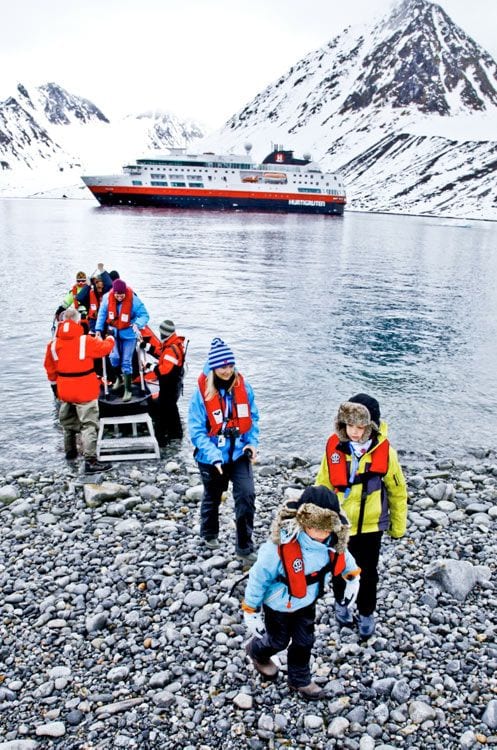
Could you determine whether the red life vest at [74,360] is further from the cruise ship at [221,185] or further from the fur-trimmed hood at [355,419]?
the cruise ship at [221,185]

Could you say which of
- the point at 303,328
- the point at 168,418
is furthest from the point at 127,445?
the point at 303,328

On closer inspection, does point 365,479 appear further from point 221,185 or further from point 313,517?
point 221,185

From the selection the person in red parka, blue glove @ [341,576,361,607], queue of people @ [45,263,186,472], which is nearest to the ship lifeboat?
queue of people @ [45,263,186,472]

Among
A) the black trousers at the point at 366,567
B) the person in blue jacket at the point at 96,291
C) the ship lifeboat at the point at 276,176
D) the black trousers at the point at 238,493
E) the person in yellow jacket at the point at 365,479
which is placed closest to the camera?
the person in yellow jacket at the point at 365,479

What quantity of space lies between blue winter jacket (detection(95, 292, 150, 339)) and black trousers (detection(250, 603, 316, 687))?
288 inches

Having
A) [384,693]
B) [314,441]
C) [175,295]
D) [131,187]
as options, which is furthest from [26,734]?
[131,187]

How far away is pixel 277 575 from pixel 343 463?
116cm

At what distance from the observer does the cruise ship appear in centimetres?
11219

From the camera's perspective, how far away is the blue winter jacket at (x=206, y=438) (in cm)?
623

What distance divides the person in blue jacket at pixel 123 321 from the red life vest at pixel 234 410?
16.2 feet

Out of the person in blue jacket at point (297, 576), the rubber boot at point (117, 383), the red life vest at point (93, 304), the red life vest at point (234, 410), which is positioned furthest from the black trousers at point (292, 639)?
the red life vest at point (93, 304)

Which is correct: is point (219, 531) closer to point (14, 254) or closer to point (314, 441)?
point (314, 441)

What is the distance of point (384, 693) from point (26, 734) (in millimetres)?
2962

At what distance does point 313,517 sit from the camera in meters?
4.10
